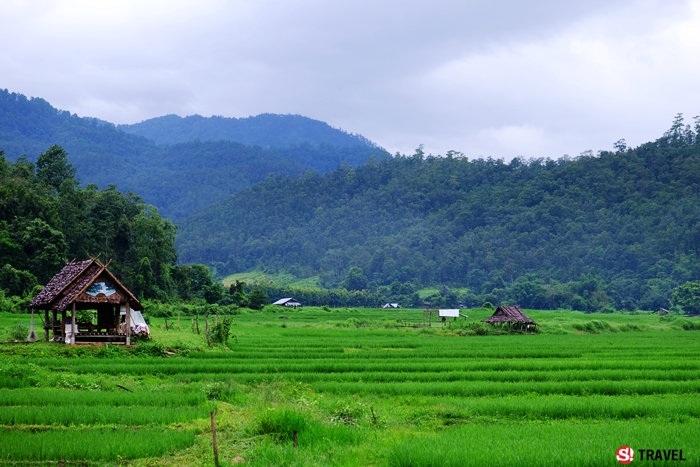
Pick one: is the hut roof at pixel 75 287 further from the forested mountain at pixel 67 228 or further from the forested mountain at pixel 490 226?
the forested mountain at pixel 490 226

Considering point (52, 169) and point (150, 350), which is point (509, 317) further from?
point (52, 169)

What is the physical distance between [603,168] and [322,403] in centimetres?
14587

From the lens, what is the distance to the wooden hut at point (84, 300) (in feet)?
92.7

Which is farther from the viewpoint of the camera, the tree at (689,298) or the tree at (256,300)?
the tree at (689,298)

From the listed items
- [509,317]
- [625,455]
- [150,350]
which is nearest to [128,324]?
[150,350]

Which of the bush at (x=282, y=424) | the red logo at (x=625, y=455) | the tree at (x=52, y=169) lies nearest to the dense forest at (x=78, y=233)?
the tree at (x=52, y=169)

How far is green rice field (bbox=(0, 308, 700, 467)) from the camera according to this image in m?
12.5

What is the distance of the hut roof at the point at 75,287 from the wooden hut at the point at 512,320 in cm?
Answer: 3243

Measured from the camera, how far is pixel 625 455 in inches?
458

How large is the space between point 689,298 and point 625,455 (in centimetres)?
9034

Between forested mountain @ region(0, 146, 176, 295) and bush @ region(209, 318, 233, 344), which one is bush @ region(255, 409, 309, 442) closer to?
bush @ region(209, 318, 233, 344)

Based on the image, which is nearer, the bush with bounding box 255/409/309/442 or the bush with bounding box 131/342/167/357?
the bush with bounding box 255/409/309/442

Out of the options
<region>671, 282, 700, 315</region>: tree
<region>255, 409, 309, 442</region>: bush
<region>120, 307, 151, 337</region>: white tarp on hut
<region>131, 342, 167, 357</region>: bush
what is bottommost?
<region>671, 282, 700, 315</region>: tree

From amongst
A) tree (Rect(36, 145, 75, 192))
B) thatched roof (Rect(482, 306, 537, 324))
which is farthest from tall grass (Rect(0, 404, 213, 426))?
tree (Rect(36, 145, 75, 192))
